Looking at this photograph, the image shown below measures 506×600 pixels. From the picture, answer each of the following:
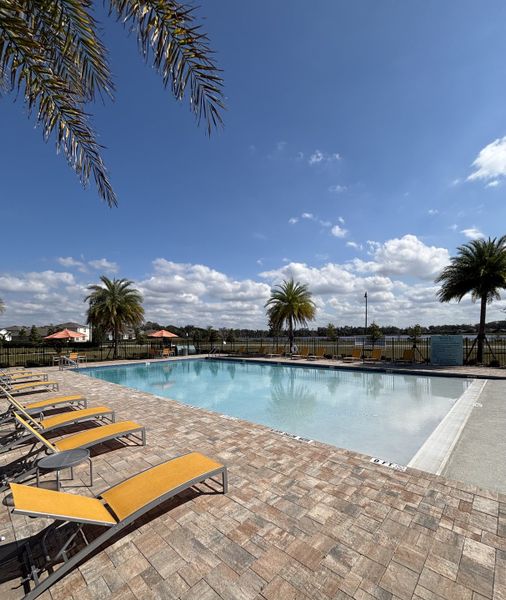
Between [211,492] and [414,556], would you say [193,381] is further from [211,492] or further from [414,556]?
[414,556]

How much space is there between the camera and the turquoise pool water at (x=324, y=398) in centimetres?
694

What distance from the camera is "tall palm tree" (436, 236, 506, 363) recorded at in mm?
15320

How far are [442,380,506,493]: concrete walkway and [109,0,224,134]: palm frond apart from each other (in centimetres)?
590

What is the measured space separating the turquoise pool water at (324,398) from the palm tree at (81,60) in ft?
22.2

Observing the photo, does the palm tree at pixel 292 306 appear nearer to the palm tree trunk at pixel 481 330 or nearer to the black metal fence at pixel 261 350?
the black metal fence at pixel 261 350

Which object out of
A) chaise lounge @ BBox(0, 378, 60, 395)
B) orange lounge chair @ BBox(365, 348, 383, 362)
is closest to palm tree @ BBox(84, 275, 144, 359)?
chaise lounge @ BBox(0, 378, 60, 395)

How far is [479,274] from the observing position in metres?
15.5

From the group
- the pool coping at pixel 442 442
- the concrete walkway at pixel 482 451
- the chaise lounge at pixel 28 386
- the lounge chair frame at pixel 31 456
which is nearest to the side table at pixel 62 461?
the lounge chair frame at pixel 31 456

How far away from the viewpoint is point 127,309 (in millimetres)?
21922

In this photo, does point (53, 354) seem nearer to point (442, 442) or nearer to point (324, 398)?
point (324, 398)

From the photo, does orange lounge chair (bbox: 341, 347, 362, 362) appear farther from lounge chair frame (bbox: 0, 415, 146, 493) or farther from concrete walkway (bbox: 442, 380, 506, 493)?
lounge chair frame (bbox: 0, 415, 146, 493)

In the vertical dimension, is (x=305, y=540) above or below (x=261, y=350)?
below

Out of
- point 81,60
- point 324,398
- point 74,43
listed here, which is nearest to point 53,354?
point 324,398

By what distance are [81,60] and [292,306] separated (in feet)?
69.1
